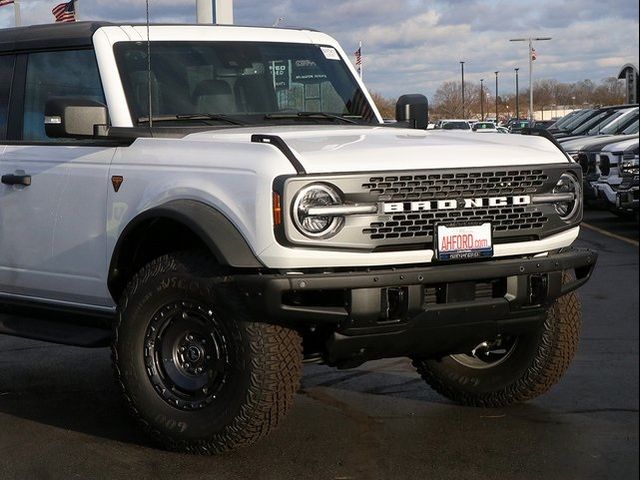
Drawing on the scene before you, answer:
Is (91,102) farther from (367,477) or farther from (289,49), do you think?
(367,477)

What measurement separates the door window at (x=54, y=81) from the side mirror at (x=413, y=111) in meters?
1.95

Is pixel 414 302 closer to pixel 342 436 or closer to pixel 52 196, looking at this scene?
pixel 342 436

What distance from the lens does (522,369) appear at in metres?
5.88

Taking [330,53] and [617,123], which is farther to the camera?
[617,123]

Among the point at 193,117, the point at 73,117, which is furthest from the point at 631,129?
the point at 73,117

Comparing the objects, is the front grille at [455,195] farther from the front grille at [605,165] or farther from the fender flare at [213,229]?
the front grille at [605,165]

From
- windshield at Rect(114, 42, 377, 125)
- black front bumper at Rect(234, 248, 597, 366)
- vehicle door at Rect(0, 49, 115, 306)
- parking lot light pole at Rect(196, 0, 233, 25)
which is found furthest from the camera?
parking lot light pole at Rect(196, 0, 233, 25)

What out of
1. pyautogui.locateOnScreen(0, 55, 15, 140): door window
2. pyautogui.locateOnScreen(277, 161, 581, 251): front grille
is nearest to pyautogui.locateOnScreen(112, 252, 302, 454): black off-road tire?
pyautogui.locateOnScreen(277, 161, 581, 251): front grille

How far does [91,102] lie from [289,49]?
1693 mm

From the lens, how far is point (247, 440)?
504cm

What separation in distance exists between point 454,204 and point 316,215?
27.5 inches

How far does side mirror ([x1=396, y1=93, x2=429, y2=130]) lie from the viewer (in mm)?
7020

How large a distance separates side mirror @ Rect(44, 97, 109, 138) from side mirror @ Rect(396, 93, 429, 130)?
214 centimetres

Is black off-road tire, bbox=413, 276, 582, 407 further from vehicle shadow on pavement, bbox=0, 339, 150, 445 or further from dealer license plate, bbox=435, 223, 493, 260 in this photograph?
vehicle shadow on pavement, bbox=0, 339, 150, 445
